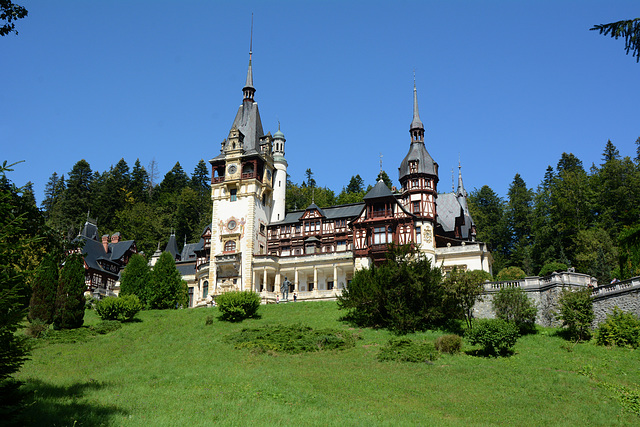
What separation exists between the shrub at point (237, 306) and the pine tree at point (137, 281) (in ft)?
41.9

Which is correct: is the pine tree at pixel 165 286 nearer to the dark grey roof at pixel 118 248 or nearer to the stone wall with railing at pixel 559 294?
the dark grey roof at pixel 118 248

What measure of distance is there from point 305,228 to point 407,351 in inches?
1370

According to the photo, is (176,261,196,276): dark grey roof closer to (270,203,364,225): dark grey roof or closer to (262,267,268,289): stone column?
(262,267,268,289): stone column

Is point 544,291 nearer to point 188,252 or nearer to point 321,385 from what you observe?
point 321,385


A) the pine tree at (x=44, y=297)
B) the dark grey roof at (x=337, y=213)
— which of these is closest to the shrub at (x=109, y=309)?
the pine tree at (x=44, y=297)

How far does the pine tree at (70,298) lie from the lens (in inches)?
1567

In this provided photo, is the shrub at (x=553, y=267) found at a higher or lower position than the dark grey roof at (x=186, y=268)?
lower

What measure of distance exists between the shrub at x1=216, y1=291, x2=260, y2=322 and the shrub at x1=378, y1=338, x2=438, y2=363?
45.0ft

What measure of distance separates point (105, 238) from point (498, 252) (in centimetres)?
5485

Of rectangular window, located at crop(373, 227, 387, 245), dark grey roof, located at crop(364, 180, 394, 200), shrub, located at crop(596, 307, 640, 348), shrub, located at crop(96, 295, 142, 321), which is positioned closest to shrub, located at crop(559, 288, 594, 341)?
shrub, located at crop(596, 307, 640, 348)

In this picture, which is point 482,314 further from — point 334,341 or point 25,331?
point 25,331

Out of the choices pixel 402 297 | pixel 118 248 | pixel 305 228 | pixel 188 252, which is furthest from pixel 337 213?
pixel 118 248

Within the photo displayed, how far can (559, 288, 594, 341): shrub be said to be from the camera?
32938 millimetres

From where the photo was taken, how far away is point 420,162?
59.8m
